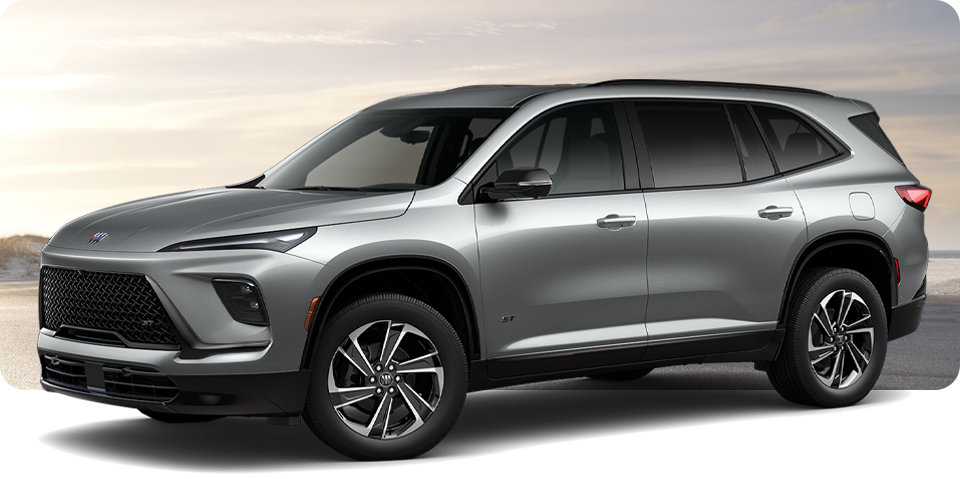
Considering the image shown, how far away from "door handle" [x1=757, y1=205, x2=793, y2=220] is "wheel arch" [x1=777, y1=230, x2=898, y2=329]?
299 millimetres

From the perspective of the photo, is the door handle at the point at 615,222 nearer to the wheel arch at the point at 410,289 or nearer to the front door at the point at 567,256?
the front door at the point at 567,256

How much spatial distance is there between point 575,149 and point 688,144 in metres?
0.92

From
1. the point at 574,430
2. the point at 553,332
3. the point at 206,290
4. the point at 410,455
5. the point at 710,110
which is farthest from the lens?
the point at 710,110

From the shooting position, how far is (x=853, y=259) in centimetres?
863

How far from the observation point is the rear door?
23.7 ft

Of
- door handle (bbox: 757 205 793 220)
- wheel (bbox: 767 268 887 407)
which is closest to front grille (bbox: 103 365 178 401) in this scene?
door handle (bbox: 757 205 793 220)

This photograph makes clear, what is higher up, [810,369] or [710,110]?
[710,110]

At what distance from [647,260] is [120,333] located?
10.4 feet

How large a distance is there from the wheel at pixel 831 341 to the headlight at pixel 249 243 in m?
3.86

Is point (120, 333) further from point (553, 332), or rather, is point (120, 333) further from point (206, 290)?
point (553, 332)

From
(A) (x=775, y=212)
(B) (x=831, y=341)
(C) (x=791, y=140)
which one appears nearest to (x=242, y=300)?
(A) (x=775, y=212)

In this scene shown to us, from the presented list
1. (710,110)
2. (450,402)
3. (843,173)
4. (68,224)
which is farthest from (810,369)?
(68,224)

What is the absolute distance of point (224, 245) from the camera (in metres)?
5.83

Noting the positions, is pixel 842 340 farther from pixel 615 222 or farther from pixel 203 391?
→ pixel 203 391
